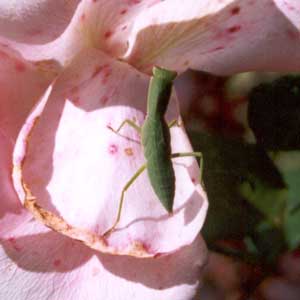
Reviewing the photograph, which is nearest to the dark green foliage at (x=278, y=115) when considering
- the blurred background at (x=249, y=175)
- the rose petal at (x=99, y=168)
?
the blurred background at (x=249, y=175)

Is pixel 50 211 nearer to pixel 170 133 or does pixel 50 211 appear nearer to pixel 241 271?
pixel 170 133

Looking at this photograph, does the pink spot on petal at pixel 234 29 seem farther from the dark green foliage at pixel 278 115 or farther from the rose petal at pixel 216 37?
the dark green foliage at pixel 278 115

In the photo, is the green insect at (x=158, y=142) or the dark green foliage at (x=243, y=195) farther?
the dark green foliage at (x=243, y=195)

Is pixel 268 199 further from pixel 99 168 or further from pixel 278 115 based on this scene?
pixel 99 168

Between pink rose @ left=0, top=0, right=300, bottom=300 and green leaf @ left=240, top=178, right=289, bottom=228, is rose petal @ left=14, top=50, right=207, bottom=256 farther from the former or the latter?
green leaf @ left=240, top=178, right=289, bottom=228

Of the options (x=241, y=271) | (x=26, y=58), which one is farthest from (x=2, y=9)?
(x=241, y=271)

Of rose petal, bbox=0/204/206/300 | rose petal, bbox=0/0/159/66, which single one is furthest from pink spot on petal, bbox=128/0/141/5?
rose petal, bbox=0/204/206/300
